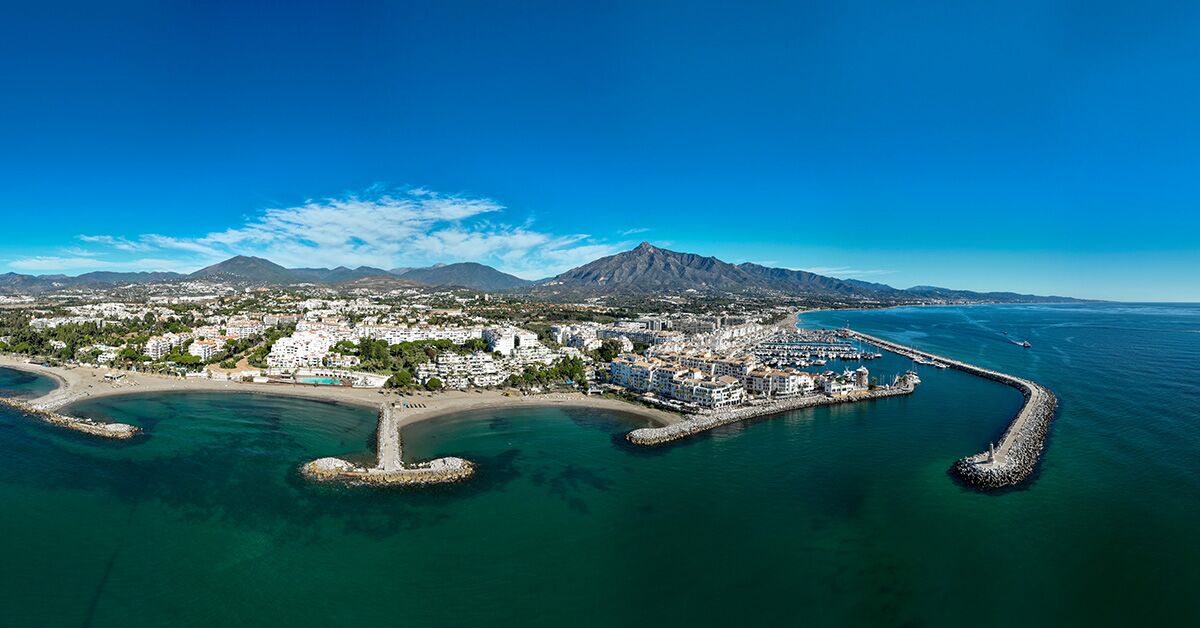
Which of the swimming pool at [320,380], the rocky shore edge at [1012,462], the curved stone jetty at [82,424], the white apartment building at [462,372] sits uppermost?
the white apartment building at [462,372]

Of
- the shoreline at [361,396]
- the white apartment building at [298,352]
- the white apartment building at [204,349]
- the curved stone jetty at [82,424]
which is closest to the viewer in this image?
the curved stone jetty at [82,424]

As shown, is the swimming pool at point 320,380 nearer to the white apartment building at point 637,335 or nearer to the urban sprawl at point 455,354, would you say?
the urban sprawl at point 455,354

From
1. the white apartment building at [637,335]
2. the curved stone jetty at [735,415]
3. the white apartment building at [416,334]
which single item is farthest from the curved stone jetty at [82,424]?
the white apartment building at [637,335]

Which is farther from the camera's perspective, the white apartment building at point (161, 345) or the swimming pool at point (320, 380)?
the white apartment building at point (161, 345)

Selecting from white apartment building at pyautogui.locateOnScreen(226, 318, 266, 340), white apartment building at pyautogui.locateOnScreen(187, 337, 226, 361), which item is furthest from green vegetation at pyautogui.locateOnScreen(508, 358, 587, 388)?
white apartment building at pyautogui.locateOnScreen(226, 318, 266, 340)

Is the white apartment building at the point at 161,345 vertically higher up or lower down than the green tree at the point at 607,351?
higher up

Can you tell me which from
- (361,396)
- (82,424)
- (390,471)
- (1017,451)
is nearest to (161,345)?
(82,424)
